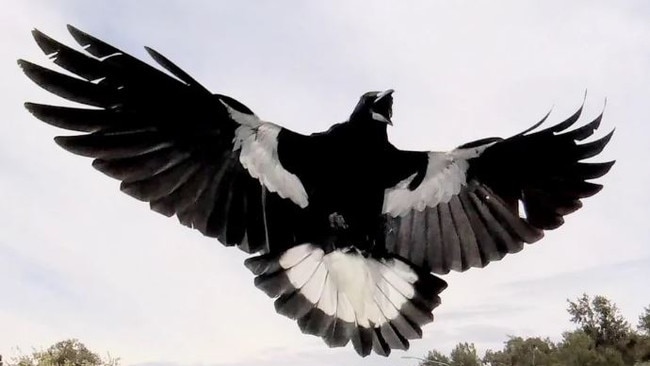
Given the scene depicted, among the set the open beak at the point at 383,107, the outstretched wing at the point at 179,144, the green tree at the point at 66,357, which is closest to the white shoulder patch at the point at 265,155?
the outstretched wing at the point at 179,144

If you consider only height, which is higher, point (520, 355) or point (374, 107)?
point (520, 355)

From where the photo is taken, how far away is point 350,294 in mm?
1990

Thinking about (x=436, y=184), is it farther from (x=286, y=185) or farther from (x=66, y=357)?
(x=66, y=357)

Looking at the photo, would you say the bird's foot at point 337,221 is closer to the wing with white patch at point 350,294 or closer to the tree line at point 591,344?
the wing with white patch at point 350,294

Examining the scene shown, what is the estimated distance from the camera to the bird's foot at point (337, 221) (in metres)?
1.96

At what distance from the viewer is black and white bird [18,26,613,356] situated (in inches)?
73.6

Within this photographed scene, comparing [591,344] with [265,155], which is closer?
[265,155]

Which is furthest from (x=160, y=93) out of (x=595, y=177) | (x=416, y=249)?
(x=595, y=177)

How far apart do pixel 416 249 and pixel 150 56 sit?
98 centimetres

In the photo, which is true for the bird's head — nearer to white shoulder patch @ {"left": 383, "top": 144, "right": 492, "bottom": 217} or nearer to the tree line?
white shoulder patch @ {"left": 383, "top": 144, "right": 492, "bottom": 217}

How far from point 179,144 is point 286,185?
12.9 inches

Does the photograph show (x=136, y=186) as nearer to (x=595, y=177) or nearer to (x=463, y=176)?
(x=463, y=176)

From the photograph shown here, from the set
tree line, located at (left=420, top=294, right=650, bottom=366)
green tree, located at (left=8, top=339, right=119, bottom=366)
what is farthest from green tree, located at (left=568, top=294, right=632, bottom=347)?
green tree, located at (left=8, top=339, right=119, bottom=366)

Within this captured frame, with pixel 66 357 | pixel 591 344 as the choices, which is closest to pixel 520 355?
pixel 591 344
